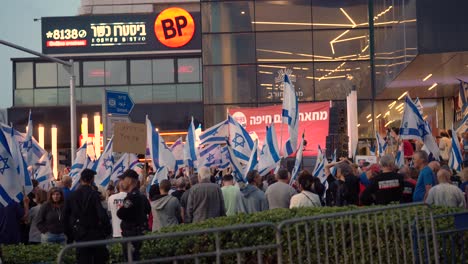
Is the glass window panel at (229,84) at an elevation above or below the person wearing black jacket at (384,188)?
above

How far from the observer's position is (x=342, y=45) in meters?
37.9

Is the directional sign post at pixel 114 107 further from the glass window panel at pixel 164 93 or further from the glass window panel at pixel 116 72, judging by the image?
the glass window panel at pixel 116 72

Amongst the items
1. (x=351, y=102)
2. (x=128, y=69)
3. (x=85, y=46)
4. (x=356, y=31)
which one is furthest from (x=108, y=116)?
(x=85, y=46)

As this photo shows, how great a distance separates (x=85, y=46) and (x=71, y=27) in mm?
1719

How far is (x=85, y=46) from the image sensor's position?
70125 mm

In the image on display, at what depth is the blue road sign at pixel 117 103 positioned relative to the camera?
23031 mm

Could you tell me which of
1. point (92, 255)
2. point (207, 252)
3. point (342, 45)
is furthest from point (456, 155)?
point (342, 45)

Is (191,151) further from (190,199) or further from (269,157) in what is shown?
(190,199)

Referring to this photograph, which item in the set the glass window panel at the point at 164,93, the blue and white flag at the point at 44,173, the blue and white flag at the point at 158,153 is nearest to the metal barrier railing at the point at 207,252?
the blue and white flag at the point at 44,173

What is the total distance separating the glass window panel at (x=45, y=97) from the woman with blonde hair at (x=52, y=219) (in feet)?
161

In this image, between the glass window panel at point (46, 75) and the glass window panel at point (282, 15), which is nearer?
the glass window panel at point (282, 15)

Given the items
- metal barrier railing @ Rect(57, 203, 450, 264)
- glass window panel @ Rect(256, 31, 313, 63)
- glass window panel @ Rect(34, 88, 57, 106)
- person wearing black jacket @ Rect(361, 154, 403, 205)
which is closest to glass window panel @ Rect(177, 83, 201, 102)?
glass window panel @ Rect(34, 88, 57, 106)

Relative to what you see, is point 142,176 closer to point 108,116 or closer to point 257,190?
point 108,116

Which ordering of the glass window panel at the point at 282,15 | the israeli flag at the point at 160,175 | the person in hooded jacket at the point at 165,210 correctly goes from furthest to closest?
the glass window panel at the point at 282,15, the israeli flag at the point at 160,175, the person in hooded jacket at the point at 165,210
